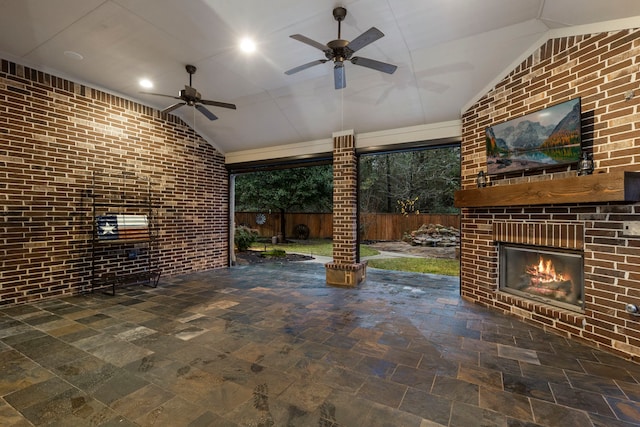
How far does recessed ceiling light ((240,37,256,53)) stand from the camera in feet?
11.0

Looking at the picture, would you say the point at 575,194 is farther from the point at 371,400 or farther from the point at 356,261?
the point at 356,261

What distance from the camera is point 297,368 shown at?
2.29 meters

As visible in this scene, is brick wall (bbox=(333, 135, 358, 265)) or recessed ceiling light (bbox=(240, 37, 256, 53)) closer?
recessed ceiling light (bbox=(240, 37, 256, 53))

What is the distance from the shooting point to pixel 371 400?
1.91 m

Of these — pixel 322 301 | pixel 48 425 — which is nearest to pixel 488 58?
pixel 322 301

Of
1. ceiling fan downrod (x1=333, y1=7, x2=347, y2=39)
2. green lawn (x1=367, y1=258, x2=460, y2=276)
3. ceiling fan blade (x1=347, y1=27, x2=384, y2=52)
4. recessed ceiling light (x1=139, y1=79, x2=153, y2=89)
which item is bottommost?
green lawn (x1=367, y1=258, x2=460, y2=276)

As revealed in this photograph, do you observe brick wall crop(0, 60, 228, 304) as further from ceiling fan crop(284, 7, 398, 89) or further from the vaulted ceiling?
ceiling fan crop(284, 7, 398, 89)

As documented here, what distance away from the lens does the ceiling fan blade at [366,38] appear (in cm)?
248

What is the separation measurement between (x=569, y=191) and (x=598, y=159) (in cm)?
42

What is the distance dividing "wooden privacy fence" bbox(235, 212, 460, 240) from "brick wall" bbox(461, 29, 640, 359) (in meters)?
8.29

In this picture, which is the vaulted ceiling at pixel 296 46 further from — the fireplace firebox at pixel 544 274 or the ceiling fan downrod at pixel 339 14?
the fireplace firebox at pixel 544 274

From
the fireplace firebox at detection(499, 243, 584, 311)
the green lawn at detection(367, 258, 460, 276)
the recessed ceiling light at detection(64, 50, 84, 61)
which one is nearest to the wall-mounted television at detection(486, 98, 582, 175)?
the fireplace firebox at detection(499, 243, 584, 311)

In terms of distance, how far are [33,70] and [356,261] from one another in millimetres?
5473

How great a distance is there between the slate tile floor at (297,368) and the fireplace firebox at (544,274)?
1.50 ft
